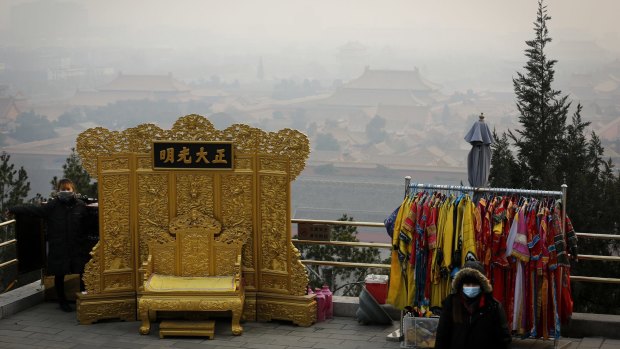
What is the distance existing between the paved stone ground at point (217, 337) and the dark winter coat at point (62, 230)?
487 mm

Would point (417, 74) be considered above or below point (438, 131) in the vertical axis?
above

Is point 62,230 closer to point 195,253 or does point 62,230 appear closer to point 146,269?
point 146,269

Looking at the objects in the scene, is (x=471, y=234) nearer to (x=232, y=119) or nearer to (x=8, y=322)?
(x=8, y=322)

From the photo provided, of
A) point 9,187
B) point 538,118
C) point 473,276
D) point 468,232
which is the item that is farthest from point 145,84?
point 473,276

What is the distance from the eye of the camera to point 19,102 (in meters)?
65.1

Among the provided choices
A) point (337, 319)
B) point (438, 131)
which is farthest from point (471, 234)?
point (438, 131)

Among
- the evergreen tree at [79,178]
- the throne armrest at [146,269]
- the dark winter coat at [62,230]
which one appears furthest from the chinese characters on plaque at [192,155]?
the evergreen tree at [79,178]

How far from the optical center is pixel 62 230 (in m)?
8.70

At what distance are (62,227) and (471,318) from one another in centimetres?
475

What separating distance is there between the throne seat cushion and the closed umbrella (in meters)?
2.37

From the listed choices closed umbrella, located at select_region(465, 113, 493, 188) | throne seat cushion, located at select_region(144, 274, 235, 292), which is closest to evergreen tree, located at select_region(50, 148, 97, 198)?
throne seat cushion, located at select_region(144, 274, 235, 292)

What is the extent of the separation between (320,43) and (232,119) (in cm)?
1747

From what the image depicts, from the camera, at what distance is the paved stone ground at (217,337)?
25.5 feet

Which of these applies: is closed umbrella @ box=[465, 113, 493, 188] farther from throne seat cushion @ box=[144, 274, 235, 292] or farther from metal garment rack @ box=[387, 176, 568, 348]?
throne seat cushion @ box=[144, 274, 235, 292]
